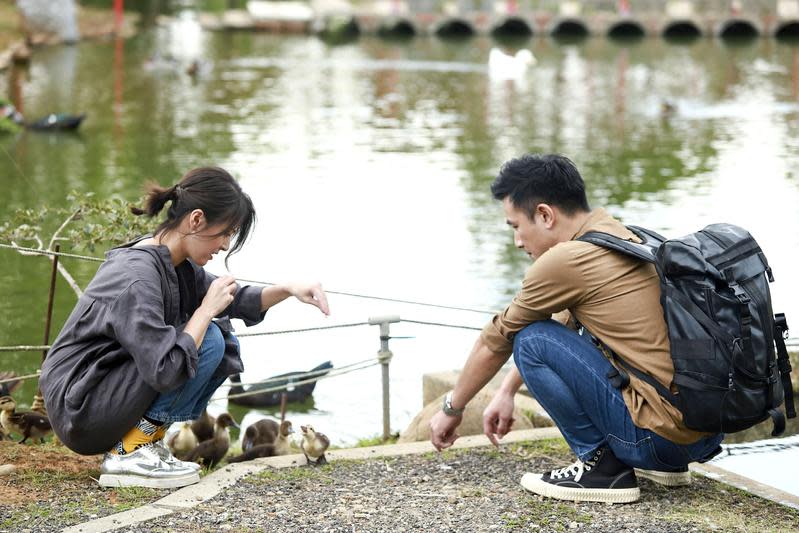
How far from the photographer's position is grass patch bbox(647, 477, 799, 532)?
142 inches

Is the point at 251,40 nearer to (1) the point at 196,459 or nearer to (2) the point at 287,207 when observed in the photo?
(2) the point at 287,207

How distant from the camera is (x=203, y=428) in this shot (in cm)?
570

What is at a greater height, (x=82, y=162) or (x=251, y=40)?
(x=251, y=40)

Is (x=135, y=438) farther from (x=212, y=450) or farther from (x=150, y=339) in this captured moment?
(x=212, y=450)

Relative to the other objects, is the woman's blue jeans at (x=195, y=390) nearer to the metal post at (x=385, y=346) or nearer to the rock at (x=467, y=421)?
the metal post at (x=385, y=346)

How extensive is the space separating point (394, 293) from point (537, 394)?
4976mm

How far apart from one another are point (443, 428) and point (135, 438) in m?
0.93

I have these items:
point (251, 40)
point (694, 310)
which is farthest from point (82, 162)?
→ point (251, 40)

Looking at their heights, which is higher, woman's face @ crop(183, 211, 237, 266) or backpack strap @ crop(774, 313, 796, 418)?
woman's face @ crop(183, 211, 237, 266)

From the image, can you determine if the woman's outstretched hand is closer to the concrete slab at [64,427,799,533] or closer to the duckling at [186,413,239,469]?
the concrete slab at [64,427,799,533]

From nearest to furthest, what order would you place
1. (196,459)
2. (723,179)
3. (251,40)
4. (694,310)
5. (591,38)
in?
(694,310) → (196,459) → (723,179) → (251,40) → (591,38)

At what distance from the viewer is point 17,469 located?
13.3 feet

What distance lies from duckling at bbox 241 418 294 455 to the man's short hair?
213 centimetres

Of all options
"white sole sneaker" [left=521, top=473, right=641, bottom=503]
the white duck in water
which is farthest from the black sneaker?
the white duck in water
